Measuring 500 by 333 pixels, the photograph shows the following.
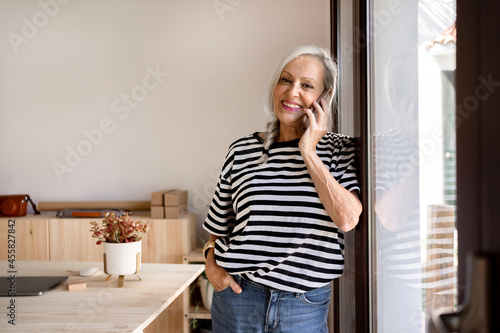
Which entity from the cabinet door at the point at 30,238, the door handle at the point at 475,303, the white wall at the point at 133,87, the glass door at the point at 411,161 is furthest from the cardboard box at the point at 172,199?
the door handle at the point at 475,303

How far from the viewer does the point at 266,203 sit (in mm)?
1456

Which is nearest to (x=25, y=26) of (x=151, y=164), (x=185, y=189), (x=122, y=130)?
(x=122, y=130)

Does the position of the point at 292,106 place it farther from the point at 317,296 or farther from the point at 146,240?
the point at 146,240

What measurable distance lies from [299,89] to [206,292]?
209 cm

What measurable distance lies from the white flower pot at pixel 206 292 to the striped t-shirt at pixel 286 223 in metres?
1.76

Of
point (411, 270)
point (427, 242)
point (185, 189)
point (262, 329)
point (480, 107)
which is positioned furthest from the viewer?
point (185, 189)

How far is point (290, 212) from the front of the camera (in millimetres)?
1430

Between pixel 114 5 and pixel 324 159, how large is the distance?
2.84 metres

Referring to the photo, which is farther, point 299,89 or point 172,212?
point 172,212

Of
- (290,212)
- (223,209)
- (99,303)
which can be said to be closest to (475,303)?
(290,212)

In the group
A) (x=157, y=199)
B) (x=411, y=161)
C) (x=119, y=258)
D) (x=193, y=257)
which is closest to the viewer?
(x=411, y=161)

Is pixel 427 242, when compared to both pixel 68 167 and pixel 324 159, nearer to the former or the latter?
pixel 324 159

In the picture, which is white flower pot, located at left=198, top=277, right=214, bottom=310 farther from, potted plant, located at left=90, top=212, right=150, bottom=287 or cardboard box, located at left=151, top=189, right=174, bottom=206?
→ potted plant, located at left=90, top=212, right=150, bottom=287

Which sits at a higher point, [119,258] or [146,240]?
[119,258]
